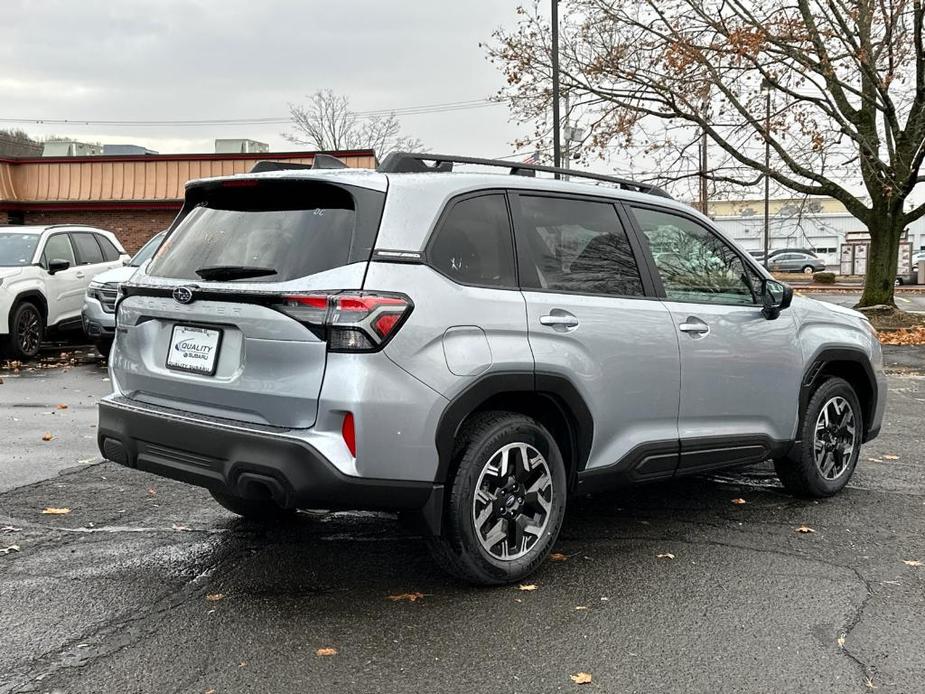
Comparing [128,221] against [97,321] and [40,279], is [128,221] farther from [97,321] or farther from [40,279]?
[97,321]

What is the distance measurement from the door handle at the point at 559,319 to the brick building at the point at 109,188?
70.9 ft

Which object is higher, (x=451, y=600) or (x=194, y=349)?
(x=194, y=349)

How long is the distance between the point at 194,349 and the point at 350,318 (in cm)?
83

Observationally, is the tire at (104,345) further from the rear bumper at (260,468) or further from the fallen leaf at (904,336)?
the fallen leaf at (904,336)

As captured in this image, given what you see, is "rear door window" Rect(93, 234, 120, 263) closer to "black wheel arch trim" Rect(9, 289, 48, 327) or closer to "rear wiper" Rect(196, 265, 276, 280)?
"black wheel arch trim" Rect(9, 289, 48, 327)

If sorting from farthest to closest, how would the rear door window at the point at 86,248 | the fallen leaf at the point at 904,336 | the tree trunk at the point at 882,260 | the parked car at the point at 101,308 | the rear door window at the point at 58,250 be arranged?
the tree trunk at the point at 882,260 < the fallen leaf at the point at 904,336 < the rear door window at the point at 86,248 < the rear door window at the point at 58,250 < the parked car at the point at 101,308

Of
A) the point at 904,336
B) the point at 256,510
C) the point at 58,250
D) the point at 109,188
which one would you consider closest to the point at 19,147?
the point at 109,188

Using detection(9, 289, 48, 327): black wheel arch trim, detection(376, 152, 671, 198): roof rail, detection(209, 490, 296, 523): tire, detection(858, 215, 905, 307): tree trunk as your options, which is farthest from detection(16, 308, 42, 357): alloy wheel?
detection(858, 215, 905, 307): tree trunk

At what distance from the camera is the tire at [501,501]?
160 inches

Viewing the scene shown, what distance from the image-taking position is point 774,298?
5512mm

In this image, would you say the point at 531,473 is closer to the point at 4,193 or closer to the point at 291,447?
the point at 291,447

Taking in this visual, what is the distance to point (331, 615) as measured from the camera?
13.0ft

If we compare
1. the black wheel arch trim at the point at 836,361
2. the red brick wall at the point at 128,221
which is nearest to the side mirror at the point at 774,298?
the black wheel arch trim at the point at 836,361

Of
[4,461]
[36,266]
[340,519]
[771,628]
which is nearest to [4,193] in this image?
[36,266]
